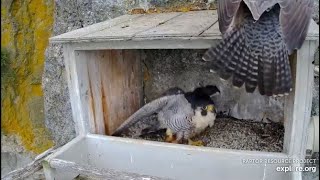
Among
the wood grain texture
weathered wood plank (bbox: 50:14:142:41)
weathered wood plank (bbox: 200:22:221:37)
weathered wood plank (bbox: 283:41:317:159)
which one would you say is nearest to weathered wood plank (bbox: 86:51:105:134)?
the wood grain texture

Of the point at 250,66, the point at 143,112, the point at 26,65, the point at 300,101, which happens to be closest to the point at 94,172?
the point at 143,112

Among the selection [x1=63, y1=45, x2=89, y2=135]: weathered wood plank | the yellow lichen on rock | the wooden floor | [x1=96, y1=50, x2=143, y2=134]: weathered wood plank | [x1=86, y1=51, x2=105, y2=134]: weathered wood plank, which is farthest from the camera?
the yellow lichen on rock

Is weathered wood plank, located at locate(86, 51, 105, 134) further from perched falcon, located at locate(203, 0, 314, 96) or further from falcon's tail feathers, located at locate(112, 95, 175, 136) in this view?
perched falcon, located at locate(203, 0, 314, 96)

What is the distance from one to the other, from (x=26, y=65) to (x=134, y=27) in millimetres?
1004

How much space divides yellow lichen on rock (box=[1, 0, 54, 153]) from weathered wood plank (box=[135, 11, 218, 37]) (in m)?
0.92

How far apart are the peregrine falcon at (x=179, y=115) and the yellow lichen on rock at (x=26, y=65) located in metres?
0.76

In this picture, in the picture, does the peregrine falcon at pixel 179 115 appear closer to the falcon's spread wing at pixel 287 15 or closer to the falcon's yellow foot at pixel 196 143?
the falcon's yellow foot at pixel 196 143

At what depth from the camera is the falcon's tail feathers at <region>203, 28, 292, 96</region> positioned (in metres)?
1.24

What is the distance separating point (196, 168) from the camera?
1.47 metres

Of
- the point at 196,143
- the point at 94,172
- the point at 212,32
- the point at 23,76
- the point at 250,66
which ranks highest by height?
the point at 212,32

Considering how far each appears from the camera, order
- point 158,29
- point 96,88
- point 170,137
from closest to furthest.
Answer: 1. point 158,29
2. point 96,88
3. point 170,137

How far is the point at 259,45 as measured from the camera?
4.31 ft

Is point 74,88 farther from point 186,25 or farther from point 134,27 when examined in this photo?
point 186,25

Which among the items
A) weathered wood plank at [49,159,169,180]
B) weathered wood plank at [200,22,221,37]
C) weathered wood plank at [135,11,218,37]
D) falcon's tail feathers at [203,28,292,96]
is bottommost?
weathered wood plank at [49,159,169,180]
